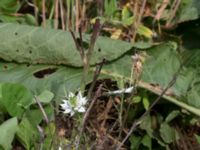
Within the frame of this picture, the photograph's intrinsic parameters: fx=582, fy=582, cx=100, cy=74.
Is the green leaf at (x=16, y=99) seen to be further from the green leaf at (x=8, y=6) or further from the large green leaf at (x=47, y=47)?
the green leaf at (x=8, y=6)

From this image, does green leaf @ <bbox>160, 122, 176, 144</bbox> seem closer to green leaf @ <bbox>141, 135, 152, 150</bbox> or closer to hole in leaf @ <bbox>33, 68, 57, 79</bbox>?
green leaf @ <bbox>141, 135, 152, 150</bbox>

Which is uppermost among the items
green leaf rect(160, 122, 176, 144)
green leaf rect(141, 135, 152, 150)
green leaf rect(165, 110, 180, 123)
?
green leaf rect(165, 110, 180, 123)

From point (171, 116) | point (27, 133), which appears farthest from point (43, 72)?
point (171, 116)

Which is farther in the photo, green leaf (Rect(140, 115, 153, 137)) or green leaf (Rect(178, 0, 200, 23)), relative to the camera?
green leaf (Rect(178, 0, 200, 23))

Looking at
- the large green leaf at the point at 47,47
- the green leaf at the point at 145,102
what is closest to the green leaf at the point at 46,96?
the large green leaf at the point at 47,47

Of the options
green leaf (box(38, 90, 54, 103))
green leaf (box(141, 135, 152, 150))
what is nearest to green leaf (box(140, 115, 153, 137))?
green leaf (box(141, 135, 152, 150))

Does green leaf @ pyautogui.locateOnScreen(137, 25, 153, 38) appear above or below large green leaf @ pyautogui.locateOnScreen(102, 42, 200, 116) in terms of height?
above


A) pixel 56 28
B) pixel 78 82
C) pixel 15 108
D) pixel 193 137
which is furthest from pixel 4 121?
pixel 193 137
